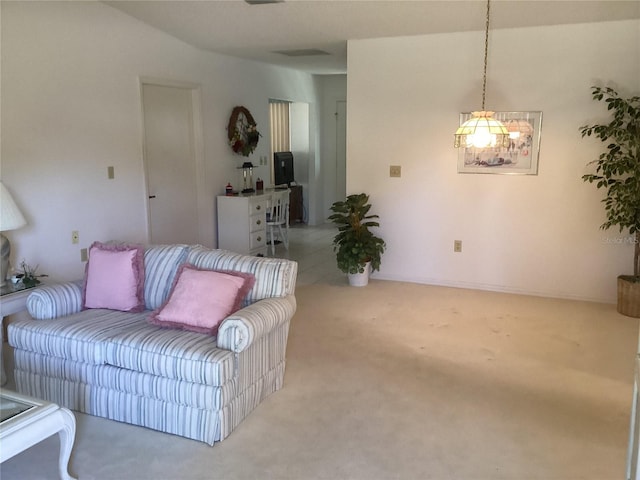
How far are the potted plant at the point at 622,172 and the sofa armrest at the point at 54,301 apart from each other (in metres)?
3.92

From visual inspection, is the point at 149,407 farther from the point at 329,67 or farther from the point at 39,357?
the point at 329,67

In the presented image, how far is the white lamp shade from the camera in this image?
3209 mm

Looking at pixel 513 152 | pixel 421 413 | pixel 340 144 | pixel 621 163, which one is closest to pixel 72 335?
pixel 421 413

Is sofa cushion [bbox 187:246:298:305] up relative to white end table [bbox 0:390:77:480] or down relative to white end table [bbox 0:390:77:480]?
up

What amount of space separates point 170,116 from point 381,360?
3.56m

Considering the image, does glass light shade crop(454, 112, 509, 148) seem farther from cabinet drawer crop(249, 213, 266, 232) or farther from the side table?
cabinet drawer crop(249, 213, 266, 232)

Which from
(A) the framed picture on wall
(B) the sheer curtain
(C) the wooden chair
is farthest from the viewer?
(B) the sheer curtain

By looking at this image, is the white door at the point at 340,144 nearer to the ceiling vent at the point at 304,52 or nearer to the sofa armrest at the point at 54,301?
the ceiling vent at the point at 304,52

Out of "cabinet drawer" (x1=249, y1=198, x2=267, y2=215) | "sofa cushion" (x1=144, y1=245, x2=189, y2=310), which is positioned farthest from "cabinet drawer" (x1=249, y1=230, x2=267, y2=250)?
"sofa cushion" (x1=144, y1=245, x2=189, y2=310)

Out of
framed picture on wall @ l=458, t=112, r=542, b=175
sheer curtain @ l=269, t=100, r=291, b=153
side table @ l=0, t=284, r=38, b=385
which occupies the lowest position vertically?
side table @ l=0, t=284, r=38, b=385

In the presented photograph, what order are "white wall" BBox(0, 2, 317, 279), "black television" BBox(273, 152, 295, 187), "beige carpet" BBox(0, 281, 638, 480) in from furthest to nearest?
"black television" BBox(273, 152, 295, 187), "white wall" BBox(0, 2, 317, 279), "beige carpet" BBox(0, 281, 638, 480)

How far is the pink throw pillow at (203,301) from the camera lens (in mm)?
2795

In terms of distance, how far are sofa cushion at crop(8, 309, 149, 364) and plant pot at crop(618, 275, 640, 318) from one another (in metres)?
3.72

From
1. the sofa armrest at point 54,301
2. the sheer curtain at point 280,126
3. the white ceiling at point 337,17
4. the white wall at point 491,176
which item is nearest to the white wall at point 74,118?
the white ceiling at point 337,17
